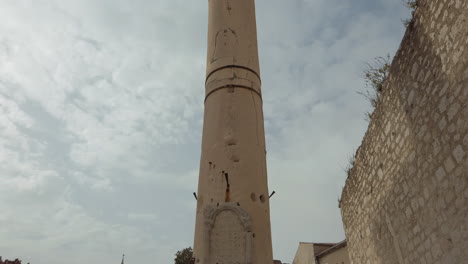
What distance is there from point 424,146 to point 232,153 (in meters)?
2.37

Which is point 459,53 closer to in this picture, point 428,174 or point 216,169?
point 428,174

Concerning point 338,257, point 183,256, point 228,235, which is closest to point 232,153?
point 228,235

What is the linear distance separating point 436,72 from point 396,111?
3.86 ft

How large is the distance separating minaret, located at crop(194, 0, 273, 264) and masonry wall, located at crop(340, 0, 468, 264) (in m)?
1.94

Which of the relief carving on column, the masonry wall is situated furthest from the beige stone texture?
the relief carving on column

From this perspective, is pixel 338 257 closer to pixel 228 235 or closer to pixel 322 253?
pixel 322 253

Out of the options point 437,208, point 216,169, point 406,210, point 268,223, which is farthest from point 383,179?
point 216,169

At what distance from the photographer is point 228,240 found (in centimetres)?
434

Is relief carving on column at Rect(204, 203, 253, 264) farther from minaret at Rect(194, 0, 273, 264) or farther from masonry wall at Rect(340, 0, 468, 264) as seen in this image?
masonry wall at Rect(340, 0, 468, 264)

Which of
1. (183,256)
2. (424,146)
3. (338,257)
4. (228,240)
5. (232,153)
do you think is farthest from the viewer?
(338,257)

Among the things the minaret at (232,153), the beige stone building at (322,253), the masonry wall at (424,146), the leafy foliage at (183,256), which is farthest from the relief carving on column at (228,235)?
the beige stone building at (322,253)

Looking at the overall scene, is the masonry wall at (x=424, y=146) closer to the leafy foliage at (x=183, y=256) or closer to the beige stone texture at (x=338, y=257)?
the leafy foliage at (x=183, y=256)

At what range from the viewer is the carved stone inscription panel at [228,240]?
13.9ft

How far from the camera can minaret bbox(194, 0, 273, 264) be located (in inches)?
172
